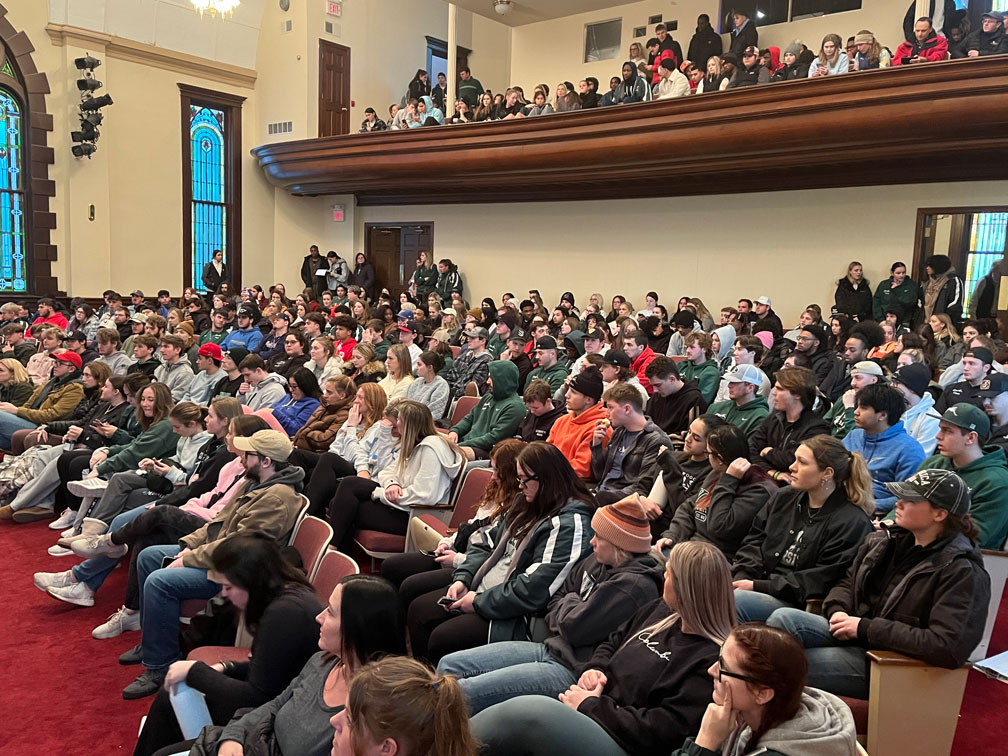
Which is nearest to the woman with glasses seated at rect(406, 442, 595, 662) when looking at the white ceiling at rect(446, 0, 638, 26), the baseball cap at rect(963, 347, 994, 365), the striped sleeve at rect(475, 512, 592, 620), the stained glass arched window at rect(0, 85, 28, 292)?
the striped sleeve at rect(475, 512, 592, 620)

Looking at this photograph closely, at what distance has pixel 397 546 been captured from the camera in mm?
3973

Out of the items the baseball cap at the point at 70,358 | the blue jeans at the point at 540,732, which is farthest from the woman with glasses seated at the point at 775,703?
the baseball cap at the point at 70,358

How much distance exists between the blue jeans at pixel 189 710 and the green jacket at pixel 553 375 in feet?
12.5

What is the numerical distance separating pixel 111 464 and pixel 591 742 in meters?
3.75

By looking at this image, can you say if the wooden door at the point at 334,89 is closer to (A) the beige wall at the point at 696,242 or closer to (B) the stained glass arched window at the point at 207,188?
(B) the stained glass arched window at the point at 207,188

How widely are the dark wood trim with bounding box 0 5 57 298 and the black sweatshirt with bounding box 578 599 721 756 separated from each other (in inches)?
496

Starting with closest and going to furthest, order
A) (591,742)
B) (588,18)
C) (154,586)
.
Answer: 1. (591,742)
2. (154,586)
3. (588,18)

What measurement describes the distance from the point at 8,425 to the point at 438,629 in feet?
15.1

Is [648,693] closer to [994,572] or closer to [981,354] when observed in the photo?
[994,572]

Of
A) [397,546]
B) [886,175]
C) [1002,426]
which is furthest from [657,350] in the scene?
[397,546]

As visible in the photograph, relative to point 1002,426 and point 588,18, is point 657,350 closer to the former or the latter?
point 1002,426

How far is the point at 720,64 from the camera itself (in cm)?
982

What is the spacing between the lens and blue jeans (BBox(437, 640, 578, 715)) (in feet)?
7.69

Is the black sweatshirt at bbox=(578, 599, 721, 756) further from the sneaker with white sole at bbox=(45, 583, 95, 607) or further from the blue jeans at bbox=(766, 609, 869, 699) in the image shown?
the sneaker with white sole at bbox=(45, 583, 95, 607)
